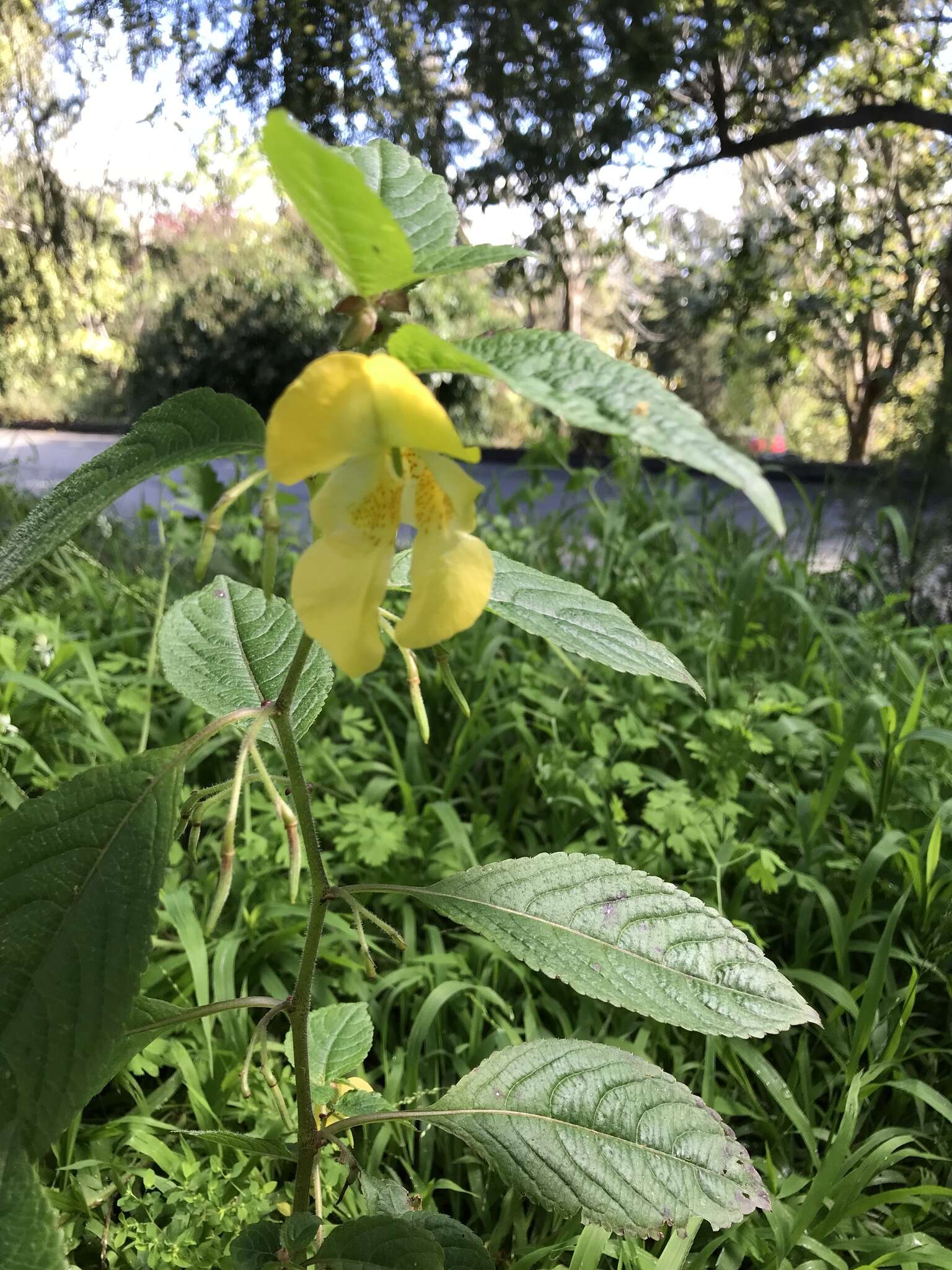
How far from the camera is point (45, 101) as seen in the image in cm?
317

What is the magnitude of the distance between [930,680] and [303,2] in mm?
2862

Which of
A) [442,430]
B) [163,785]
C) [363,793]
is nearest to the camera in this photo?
[442,430]

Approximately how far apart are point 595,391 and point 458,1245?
655mm

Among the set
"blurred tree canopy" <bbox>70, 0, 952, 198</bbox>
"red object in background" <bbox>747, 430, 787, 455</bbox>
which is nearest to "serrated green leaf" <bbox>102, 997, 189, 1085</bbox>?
"blurred tree canopy" <bbox>70, 0, 952, 198</bbox>

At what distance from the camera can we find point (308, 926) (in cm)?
57

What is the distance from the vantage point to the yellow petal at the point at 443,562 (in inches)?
14.1

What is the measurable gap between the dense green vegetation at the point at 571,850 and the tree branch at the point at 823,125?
5.71 ft

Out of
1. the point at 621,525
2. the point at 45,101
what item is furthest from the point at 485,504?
the point at 45,101

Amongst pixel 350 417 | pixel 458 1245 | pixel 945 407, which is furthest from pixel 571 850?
pixel 945 407

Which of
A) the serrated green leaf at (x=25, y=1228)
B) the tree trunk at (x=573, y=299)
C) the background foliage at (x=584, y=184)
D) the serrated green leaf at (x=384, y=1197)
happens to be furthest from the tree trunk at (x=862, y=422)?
the serrated green leaf at (x=25, y=1228)

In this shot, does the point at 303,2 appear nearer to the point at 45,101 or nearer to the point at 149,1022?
the point at 45,101

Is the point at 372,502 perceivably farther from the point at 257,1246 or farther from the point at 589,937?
the point at 257,1246

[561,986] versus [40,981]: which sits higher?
[40,981]

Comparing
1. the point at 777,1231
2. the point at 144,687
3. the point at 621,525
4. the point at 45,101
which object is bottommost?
the point at 777,1231
